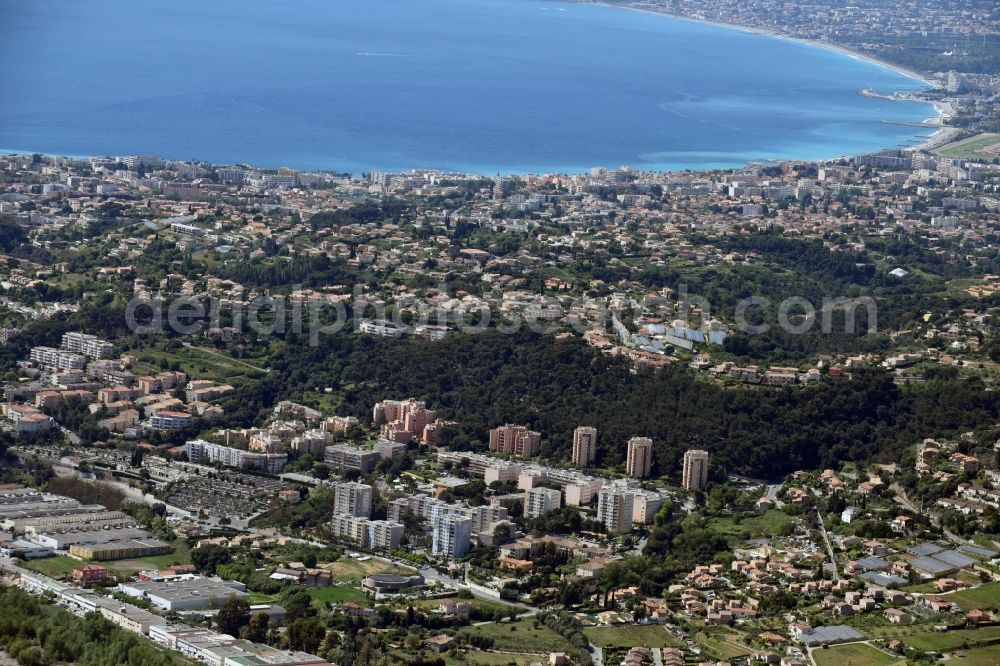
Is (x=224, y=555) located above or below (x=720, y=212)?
below

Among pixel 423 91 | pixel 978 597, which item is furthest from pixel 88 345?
pixel 423 91

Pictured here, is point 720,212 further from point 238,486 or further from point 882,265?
point 238,486

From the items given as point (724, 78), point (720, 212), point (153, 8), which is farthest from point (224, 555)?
point (153, 8)

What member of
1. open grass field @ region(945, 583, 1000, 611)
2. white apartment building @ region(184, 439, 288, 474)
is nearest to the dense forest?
white apartment building @ region(184, 439, 288, 474)

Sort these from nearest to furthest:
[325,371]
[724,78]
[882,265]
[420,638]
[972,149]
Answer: [420,638], [325,371], [882,265], [972,149], [724,78]

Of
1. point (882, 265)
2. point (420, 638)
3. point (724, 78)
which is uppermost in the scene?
point (724, 78)

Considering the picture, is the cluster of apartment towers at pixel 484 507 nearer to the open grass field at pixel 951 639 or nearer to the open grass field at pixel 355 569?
the open grass field at pixel 355 569
